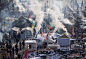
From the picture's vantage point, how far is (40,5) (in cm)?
4569

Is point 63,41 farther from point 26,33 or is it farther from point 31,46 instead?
point 26,33

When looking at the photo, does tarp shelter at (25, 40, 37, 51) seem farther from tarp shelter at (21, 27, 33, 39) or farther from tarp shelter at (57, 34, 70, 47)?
tarp shelter at (21, 27, 33, 39)

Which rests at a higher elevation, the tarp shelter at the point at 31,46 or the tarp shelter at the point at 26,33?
the tarp shelter at the point at 26,33

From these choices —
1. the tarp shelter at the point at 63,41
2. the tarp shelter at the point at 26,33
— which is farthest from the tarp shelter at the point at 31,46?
the tarp shelter at the point at 26,33

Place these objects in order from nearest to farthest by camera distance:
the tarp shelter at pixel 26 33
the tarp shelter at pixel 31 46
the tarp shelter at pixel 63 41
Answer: the tarp shelter at pixel 31 46 → the tarp shelter at pixel 63 41 → the tarp shelter at pixel 26 33

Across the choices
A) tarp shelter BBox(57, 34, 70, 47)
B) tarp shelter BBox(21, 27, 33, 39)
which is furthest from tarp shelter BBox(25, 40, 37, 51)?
tarp shelter BBox(21, 27, 33, 39)

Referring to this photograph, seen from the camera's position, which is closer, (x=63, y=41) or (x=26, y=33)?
(x=63, y=41)

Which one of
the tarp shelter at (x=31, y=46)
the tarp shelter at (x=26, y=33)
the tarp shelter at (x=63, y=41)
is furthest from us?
the tarp shelter at (x=26, y=33)

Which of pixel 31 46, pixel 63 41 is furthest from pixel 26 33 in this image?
pixel 63 41

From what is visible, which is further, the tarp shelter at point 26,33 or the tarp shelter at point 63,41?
the tarp shelter at point 26,33

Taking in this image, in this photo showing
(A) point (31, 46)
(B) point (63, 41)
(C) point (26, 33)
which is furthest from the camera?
(C) point (26, 33)

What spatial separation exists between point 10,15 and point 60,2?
20.7 metres

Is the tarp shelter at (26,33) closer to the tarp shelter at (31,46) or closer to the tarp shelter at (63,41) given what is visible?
the tarp shelter at (31,46)

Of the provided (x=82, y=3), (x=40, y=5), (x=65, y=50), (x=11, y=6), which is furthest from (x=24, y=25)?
(x=82, y=3)
